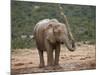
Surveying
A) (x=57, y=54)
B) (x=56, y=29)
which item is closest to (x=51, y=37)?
(x=56, y=29)

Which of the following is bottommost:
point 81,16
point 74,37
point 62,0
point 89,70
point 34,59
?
point 89,70

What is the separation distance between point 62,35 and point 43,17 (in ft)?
1.01

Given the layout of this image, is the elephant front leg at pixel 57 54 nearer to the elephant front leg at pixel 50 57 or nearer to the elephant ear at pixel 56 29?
the elephant front leg at pixel 50 57

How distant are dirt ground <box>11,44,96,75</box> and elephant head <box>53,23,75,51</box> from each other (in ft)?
0.22

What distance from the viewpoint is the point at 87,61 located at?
268 cm

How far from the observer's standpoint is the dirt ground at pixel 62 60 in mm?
2363

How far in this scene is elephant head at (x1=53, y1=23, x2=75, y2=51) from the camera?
2.52 metres

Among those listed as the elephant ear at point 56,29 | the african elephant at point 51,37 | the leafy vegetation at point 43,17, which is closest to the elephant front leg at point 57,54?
the african elephant at point 51,37

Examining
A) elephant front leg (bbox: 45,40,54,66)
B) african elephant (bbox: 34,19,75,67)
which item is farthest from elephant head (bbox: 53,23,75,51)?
elephant front leg (bbox: 45,40,54,66)

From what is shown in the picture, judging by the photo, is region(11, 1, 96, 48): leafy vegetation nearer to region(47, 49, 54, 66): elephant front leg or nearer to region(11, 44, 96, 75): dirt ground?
region(11, 44, 96, 75): dirt ground

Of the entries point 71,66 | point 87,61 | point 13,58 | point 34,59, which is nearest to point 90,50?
point 87,61

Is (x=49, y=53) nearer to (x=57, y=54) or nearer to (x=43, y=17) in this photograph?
(x=57, y=54)
